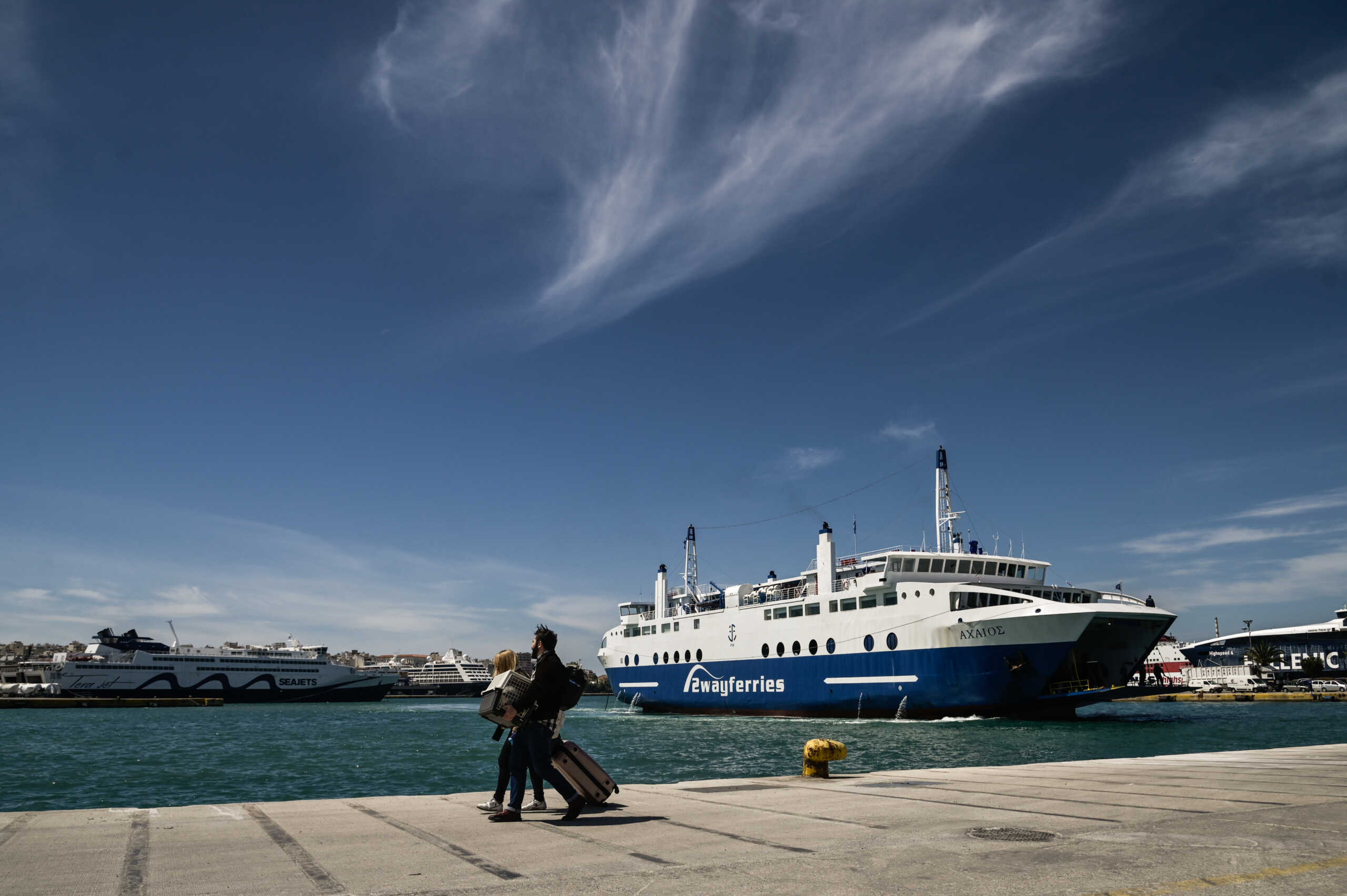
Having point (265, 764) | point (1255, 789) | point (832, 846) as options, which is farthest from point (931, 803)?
point (265, 764)

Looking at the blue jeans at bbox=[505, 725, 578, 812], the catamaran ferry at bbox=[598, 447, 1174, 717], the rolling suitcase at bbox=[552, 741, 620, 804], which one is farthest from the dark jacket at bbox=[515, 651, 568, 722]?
the catamaran ferry at bbox=[598, 447, 1174, 717]

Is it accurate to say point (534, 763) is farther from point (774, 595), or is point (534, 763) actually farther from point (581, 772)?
point (774, 595)

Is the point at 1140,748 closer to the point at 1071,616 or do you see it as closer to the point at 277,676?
the point at 1071,616

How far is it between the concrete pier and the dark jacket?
95 centimetres

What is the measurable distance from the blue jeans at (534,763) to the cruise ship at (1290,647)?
139395mm

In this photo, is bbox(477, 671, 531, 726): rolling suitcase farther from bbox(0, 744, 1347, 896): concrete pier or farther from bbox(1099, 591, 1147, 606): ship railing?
bbox(1099, 591, 1147, 606): ship railing

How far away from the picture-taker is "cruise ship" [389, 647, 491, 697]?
188 m

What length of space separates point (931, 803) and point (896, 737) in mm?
26993

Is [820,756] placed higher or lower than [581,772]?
lower

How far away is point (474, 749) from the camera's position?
34094 mm

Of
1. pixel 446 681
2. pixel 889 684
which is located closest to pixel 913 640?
pixel 889 684

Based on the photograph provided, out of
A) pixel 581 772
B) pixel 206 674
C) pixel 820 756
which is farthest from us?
pixel 206 674

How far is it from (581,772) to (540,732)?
2.05 feet

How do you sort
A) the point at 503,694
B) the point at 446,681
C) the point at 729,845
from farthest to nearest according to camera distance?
the point at 446,681, the point at 503,694, the point at 729,845
